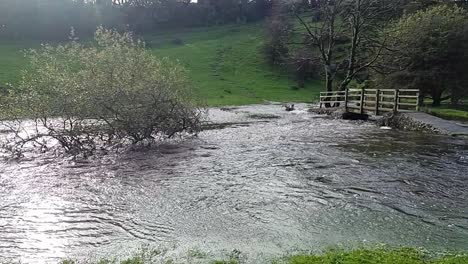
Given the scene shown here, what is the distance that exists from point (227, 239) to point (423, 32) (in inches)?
1499

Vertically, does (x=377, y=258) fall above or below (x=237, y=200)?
above

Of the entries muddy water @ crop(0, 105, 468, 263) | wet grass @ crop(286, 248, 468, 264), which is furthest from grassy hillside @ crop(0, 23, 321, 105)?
wet grass @ crop(286, 248, 468, 264)

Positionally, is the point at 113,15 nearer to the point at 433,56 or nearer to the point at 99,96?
the point at 433,56

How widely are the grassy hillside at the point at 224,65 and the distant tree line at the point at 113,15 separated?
21.5 feet

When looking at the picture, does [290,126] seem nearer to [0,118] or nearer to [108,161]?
[108,161]

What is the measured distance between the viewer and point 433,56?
39.9 m

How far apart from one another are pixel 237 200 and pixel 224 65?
69.7 m

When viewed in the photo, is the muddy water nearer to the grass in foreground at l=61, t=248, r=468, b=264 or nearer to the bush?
the grass in foreground at l=61, t=248, r=468, b=264

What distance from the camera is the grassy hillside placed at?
63.5 m

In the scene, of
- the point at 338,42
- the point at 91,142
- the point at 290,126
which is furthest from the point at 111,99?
the point at 338,42

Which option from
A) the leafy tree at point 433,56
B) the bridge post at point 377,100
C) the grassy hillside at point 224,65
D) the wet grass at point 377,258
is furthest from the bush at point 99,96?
the grassy hillside at point 224,65

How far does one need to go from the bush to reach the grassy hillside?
88.3ft

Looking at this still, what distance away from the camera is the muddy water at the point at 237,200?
355 inches

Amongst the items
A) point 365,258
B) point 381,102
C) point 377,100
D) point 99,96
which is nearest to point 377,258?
point 365,258
